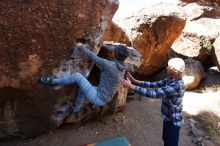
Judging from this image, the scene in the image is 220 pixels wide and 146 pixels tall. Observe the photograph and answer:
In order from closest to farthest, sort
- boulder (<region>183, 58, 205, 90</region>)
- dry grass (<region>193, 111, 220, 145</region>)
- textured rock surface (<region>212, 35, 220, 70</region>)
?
dry grass (<region>193, 111, 220, 145</region>), boulder (<region>183, 58, 205, 90</region>), textured rock surface (<region>212, 35, 220, 70</region>)

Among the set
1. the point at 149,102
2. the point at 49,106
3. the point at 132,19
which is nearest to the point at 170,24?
the point at 132,19

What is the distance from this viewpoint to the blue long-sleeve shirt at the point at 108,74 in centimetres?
501

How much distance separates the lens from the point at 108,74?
5043 millimetres

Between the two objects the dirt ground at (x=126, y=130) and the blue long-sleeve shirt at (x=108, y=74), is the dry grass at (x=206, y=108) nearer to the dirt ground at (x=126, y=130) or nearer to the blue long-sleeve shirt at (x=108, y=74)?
the dirt ground at (x=126, y=130)

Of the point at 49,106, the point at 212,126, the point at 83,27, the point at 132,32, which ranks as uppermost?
the point at 83,27

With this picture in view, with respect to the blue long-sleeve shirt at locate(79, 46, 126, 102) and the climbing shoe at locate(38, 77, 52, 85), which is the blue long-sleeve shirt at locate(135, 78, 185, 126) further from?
the climbing shoe at locate(38, 77, 52, 85)

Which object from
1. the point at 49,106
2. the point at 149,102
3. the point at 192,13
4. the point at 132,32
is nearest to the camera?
the point at 49,106

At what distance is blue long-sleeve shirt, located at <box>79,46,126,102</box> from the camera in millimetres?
5012

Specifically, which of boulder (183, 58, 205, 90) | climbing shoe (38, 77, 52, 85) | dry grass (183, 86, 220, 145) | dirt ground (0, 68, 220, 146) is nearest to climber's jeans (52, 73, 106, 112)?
climbing shoe (38, 77, 52, 85)

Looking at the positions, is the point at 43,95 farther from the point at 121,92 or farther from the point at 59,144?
the point at 121,92

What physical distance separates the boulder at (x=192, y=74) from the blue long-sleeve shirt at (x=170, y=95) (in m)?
5.40

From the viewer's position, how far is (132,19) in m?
9.54

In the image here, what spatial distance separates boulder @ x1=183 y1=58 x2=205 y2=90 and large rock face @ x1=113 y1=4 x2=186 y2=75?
1.40 m

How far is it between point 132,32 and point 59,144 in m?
4.39
